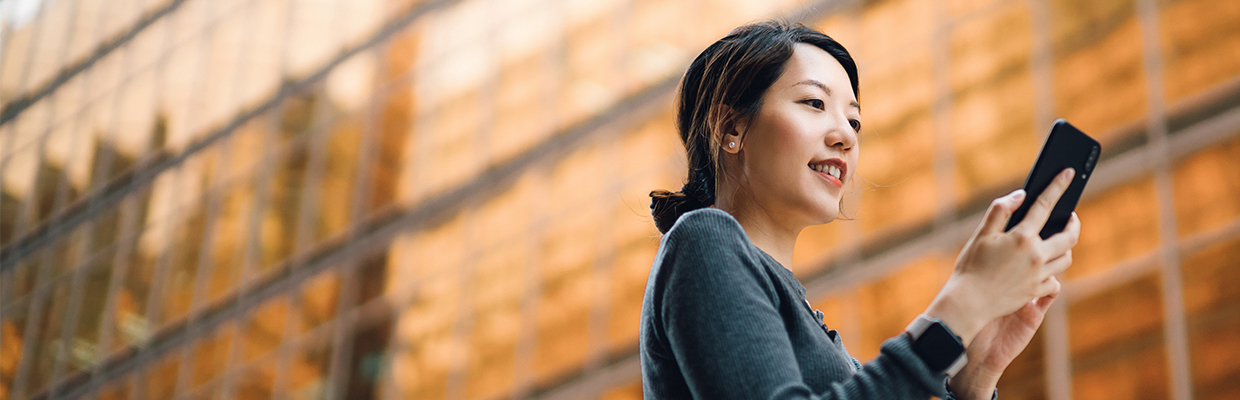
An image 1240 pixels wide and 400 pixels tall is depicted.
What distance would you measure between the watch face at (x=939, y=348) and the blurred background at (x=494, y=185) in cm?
851

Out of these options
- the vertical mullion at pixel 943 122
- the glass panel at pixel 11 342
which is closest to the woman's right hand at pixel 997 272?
the vertical mullion at pixel 943 122

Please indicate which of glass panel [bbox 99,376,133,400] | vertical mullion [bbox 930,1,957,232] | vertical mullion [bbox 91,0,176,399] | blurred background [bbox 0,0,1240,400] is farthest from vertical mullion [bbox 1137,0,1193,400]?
glass panel [bbox 99,376,133,400]

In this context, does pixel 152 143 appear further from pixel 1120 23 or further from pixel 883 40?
pixel 1120 23

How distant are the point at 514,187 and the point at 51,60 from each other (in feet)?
46.0

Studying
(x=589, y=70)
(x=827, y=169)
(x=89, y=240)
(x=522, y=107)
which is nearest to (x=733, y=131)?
(x=827, y=169)

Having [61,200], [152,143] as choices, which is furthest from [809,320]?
[61,200]

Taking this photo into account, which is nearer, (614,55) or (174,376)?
(614,55)

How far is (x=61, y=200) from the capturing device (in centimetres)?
2245

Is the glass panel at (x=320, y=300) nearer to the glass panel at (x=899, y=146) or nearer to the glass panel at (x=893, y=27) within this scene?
the glass panel at (x=899, y=146)

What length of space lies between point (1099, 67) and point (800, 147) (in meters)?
9.73

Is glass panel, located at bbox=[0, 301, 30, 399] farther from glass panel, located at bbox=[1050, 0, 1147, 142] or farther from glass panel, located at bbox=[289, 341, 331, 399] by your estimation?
glass panel, located at bbox=[1050, 0, 1147, 142]

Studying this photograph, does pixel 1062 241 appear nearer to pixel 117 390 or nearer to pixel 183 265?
pixel 183 265

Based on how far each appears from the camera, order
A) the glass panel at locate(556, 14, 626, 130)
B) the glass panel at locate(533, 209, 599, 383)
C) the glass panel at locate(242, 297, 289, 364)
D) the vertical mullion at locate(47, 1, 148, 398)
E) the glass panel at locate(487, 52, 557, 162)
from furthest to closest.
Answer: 1. the vertical mullion at locate(47, 1, 148, 398)
2. the glass panel at locate(242, 297, 289, 364)
3. the glass panel at locate(487, 52, 557, 162)
4. the glass panel at locate(556, 14, 626, 130)
5. the glass panel at locate(533, 209, 599, 383)

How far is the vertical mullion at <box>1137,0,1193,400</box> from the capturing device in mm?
9195
